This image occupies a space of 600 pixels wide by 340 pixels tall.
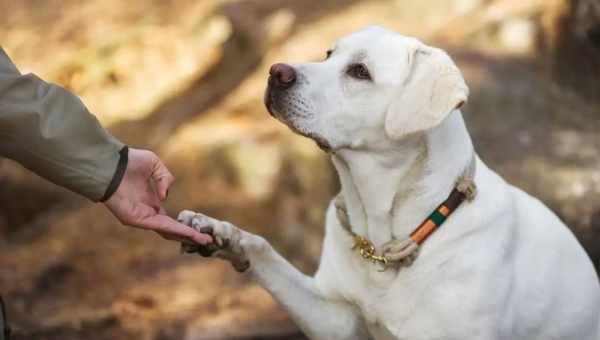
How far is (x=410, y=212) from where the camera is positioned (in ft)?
10.8

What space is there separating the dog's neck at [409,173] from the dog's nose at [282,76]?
0.29 meters

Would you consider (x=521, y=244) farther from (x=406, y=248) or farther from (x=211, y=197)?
(x=211, y=197)

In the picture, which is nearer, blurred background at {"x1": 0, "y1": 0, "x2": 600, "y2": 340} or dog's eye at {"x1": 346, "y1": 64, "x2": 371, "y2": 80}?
dog's eye at {"x1": 346, "y1": 64, "x2": 371, "y2": 80}

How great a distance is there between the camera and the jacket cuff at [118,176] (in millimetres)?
2809

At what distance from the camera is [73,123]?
271cm

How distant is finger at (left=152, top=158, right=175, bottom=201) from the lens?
9.84 feet

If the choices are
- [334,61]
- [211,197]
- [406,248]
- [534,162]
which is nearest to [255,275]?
[406,248]

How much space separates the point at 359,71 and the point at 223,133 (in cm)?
389

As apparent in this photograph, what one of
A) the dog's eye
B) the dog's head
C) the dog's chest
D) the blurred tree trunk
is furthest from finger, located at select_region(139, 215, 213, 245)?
the blurred tree trunk

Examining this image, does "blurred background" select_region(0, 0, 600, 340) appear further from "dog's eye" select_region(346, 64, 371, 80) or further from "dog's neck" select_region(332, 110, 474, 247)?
"dog's eye" select_region(346, 64, 371, 80)

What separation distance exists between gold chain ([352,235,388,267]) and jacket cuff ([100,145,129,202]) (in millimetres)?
940

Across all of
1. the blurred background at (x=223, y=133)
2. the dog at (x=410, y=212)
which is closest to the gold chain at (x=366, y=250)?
the dog at (x=410, y=212)

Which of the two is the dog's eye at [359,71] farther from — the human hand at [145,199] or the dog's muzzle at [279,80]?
the human hand at [145,199]

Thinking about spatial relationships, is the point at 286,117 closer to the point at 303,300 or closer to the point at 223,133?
the point at 303,300
